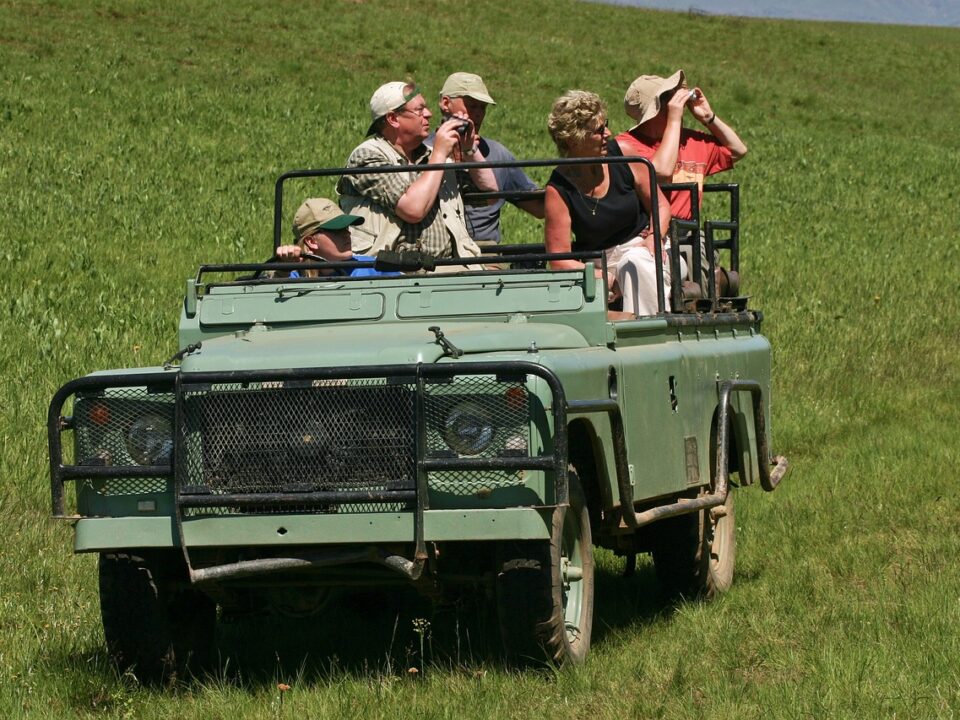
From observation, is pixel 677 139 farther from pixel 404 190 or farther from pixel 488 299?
pixel 488 299

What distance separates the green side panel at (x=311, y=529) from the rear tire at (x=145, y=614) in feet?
0.72

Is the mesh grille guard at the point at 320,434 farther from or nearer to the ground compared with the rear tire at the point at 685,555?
farther from the ground

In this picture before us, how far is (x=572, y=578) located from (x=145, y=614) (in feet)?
5.21

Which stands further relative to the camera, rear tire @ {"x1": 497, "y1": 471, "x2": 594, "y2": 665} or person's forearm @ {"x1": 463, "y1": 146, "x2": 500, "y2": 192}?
person's forearm @ {"x1": 463, "y1": 146, "x2": 500, "y2": 192}

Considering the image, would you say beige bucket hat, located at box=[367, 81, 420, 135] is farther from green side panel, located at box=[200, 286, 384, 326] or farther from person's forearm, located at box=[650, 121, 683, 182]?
green side panel, located at box=[200, 286, 384, 326]

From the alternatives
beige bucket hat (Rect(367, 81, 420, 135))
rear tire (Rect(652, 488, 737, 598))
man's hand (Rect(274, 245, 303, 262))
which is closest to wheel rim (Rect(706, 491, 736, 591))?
rear tire (Rect(652, 488, 737, 598))

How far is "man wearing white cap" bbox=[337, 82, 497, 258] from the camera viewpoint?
7.90 metres

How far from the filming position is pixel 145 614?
19.6ft

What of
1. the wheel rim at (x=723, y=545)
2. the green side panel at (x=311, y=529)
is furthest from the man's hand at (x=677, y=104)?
the green side panel at (x=311, y=529)

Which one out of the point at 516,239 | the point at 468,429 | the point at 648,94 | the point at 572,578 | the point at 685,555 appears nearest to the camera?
the point at 468,429

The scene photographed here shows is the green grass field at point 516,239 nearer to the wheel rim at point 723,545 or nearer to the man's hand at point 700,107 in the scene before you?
the wheel rim at point 723,545

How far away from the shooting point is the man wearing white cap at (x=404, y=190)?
7.90 m

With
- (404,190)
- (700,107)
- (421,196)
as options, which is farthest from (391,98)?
(700,107)

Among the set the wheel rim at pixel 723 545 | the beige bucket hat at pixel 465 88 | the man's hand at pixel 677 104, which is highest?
the beige bucket hat at pixel 465 88
